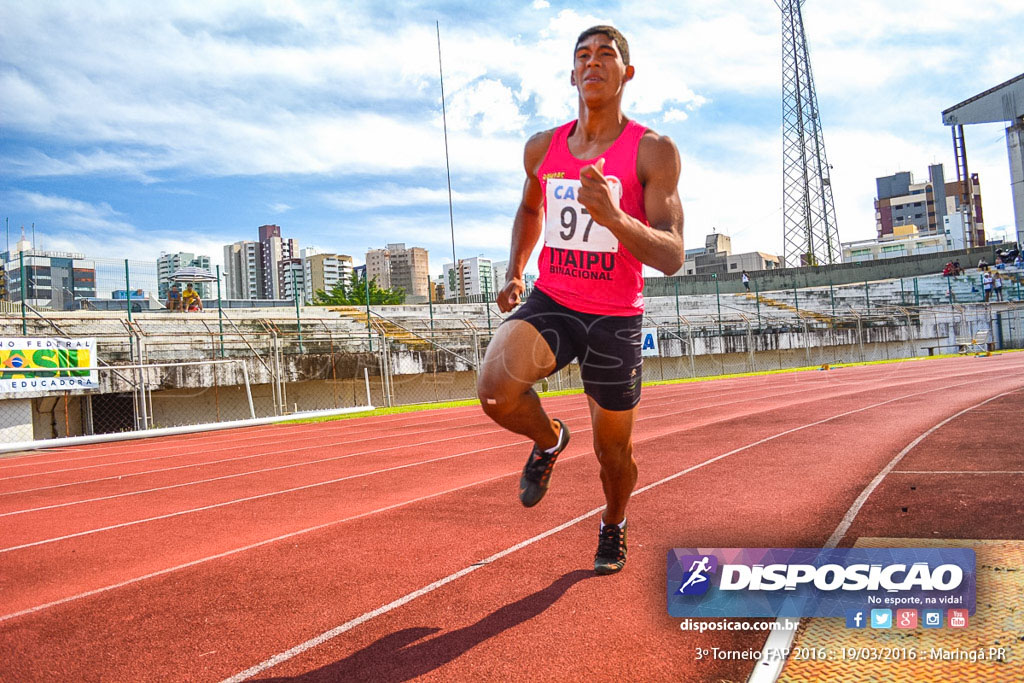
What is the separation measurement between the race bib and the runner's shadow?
1479 mm

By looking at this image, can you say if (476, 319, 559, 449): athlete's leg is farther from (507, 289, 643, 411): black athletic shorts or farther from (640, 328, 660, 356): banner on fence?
(640, 328, 660, 356): banner on fence

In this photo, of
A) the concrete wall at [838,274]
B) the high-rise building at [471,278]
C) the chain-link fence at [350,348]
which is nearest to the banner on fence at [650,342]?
the chain-link fence at [350,348]

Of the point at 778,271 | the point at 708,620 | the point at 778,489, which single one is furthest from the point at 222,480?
the point at 778,271

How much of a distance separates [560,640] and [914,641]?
116 centimetres

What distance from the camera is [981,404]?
10328 millimetres

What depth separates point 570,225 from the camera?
301 cm

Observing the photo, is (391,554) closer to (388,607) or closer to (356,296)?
(388,607)

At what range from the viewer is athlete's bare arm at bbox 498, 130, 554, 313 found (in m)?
3.28

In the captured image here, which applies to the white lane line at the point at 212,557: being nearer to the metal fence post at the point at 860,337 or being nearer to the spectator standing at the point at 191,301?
the spectator standing at the point at 191,301

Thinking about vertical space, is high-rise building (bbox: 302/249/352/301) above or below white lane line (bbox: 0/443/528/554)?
above

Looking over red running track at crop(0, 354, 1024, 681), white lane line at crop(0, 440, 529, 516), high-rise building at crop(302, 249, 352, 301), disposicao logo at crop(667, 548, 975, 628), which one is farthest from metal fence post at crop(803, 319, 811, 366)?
high-rise building at crop(302, 249, 352, 301)

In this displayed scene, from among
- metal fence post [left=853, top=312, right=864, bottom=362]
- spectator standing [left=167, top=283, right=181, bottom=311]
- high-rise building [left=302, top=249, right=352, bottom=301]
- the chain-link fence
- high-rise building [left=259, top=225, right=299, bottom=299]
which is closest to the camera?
the chain-link fence

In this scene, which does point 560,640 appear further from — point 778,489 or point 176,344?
point 176,344

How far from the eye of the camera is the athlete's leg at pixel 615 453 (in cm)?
307
